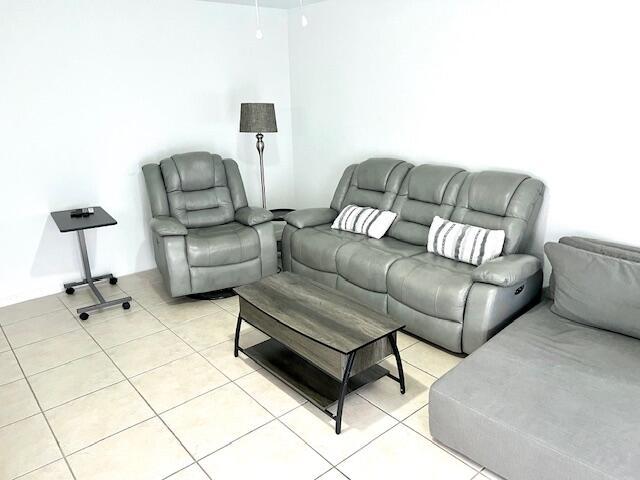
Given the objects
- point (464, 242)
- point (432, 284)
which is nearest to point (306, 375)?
point (432, 284)

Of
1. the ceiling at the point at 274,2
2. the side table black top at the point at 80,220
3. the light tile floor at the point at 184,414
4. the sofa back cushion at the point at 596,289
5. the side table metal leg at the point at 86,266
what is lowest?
the light tile floor at the point at 184,414

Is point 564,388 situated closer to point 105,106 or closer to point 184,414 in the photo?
point 184,414

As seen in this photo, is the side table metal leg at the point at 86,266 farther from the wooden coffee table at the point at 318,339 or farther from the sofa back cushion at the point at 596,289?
the sofa back cushion at the point at 596,289

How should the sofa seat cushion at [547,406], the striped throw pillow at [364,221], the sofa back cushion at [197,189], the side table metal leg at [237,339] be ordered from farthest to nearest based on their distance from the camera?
the sofa back cushion at [197,189] → the striped throw pillow at [364,221] → the side table metal leg at [237,339] → the sofa seat cushion at [547,406]

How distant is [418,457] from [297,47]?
13.2ft

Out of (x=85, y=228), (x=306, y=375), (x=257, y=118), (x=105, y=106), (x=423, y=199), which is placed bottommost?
(x=306, y=375)

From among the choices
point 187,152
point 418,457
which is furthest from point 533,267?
point 187,152

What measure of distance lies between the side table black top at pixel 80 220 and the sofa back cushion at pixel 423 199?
6.94 feet

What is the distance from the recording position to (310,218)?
3.81 metres

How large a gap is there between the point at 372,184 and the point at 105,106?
232 cm

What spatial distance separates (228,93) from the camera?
4500 millimetres

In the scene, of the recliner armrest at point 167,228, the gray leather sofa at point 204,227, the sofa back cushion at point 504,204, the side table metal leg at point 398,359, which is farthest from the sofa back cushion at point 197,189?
the side table metal leg at point 398,359

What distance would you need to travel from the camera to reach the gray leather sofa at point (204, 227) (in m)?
3.40

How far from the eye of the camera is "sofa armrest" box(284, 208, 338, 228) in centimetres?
378
